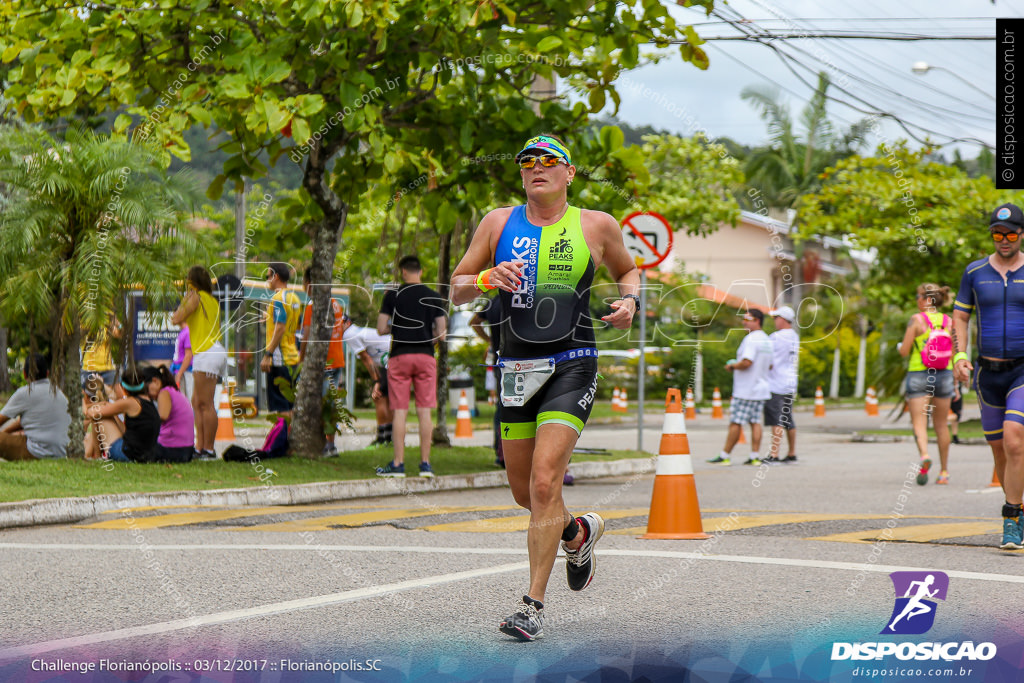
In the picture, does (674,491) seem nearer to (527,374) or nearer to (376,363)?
(527,374)

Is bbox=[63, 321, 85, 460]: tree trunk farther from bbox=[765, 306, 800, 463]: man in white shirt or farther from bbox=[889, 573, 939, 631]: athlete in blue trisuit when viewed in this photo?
bbox=[765, 306, 800, 463]: man in white shirt

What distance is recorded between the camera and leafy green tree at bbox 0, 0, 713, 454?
10102mm

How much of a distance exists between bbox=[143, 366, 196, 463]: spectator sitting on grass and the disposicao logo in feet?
24.5

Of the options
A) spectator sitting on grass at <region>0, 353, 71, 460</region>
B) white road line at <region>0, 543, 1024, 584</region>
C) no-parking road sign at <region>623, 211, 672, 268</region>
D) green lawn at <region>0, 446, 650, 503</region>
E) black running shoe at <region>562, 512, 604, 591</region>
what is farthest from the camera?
no-parking road sign at <region>623, 211, 672, 268</region>

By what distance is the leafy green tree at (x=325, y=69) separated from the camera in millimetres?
10102

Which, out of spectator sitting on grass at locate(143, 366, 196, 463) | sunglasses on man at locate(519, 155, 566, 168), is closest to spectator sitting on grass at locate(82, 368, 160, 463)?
spectator sitting on grass at locate(143, 366, 196, 463)

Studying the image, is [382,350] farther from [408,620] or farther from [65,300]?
[408,620]

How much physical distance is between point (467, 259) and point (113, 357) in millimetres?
6557

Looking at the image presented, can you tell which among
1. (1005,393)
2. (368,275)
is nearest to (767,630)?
(1005,393)

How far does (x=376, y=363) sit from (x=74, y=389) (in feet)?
17.2

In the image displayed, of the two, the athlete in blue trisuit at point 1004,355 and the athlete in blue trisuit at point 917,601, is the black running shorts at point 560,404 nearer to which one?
the athlete in blue trisuit at point 917,601

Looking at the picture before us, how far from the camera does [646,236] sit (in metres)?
14.2

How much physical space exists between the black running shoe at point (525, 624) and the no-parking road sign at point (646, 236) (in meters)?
9.41

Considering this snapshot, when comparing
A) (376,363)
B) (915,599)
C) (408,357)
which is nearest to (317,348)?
(408,357)
